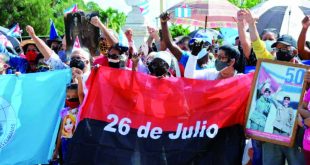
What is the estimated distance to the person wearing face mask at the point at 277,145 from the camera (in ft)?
16.6

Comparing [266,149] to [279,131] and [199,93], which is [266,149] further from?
[199,93]

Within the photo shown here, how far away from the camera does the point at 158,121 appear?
5133mm

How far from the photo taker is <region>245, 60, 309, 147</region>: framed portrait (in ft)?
16.3

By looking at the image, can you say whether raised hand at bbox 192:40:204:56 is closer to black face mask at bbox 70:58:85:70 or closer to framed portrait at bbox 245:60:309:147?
framed portrait at bbox 245:60:309:147

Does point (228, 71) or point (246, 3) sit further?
A: point (246, 3)

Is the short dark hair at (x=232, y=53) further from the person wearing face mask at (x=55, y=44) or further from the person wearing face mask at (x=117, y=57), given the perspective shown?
the person wearing face mask at (x=55, y=44)

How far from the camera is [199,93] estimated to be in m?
5.21

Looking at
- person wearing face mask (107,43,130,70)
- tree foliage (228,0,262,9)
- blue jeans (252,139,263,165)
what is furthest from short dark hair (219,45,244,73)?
tree foliage (228,0,262,9)

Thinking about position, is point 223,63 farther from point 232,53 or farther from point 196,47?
point 196,47

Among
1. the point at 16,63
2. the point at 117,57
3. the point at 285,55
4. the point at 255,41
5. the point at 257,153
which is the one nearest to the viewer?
the point at 285,55

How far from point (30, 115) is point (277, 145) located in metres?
2.78

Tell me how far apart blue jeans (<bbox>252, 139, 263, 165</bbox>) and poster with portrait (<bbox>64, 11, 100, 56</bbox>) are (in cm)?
343

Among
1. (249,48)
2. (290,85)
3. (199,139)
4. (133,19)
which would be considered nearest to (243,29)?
(249,48)

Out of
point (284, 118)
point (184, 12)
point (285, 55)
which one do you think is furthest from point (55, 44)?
point (284, 118)
